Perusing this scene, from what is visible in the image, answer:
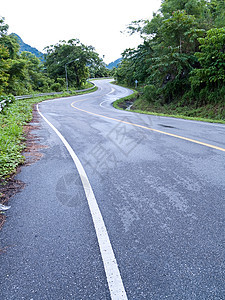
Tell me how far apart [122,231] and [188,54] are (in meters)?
20.2

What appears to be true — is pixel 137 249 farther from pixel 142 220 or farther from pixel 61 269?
pixel 61 269

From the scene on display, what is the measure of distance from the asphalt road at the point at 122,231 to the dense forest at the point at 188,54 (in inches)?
517

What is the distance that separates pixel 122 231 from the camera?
88.9 inches

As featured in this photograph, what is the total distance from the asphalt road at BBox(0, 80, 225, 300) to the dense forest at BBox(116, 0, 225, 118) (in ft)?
43.0

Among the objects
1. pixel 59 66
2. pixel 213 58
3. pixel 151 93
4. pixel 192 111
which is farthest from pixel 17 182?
pixel 59 66

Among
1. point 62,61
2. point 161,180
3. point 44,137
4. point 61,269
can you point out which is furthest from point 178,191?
point 62,61

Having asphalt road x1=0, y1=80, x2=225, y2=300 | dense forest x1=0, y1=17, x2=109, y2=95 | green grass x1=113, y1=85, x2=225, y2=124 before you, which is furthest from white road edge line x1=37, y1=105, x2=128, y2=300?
dense forest x1=0, y1=17, x2=109, y2=95

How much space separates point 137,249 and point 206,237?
75 centimetres

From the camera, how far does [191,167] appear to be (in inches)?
153

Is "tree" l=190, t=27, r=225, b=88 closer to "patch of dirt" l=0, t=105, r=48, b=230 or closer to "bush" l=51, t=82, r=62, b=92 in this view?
"patch of dirt" l=0, t=105, r=48, b=230

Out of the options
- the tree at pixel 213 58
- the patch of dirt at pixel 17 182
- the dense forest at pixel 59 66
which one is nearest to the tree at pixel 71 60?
the dense forest at pixel 59 66

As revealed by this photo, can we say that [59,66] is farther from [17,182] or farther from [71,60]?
[17,182]

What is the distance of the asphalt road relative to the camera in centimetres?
164

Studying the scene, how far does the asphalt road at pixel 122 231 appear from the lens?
1.64 metres
